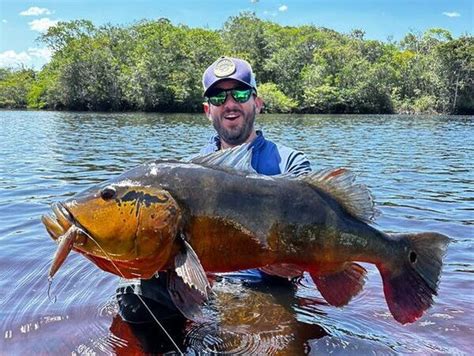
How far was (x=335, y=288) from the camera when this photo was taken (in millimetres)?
3799

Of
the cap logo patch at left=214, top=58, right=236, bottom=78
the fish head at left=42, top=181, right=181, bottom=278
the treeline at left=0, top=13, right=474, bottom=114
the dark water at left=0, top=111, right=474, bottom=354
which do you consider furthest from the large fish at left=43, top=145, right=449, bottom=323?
the treeline at left=0, top=13, right=474, bottom=114

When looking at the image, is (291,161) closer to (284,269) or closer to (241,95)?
(241,95)

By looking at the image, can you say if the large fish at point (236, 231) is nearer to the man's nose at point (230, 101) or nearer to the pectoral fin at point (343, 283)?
the pectoral fin at point (343, 283)

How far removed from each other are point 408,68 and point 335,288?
243 feet

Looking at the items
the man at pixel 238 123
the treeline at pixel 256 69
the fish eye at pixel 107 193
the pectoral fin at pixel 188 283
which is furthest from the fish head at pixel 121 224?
the treeline at pixel 256 69

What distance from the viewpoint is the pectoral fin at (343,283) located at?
3.76m

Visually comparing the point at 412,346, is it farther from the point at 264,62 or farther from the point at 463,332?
the point at 264,62

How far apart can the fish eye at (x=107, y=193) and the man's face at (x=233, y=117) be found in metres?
2.43

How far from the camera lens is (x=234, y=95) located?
5.42 m

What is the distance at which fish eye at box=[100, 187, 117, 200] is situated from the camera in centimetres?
317

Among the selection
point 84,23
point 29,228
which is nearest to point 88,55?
point 84,23

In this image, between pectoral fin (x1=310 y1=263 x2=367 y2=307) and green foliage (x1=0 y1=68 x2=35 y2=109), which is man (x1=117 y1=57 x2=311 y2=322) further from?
green foliage (x1=0 y1=68 x2=35 y2=109)

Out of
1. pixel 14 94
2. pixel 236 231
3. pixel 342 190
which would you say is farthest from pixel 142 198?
pixel 14 94

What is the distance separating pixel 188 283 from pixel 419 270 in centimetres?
160
